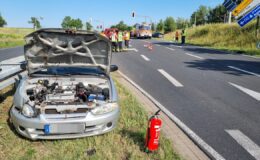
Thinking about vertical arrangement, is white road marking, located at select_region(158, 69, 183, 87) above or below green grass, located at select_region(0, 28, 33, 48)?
below

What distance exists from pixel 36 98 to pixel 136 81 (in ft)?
17.9

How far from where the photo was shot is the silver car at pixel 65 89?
4.17 m

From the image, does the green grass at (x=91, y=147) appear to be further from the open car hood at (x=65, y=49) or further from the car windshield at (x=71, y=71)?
the open car hood at (x=65, y=49)

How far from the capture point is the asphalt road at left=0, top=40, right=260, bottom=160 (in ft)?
15.7

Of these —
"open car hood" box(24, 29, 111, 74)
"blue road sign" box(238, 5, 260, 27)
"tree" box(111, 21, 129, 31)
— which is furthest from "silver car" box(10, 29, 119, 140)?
"tree" box(111, 21, 129, 31)

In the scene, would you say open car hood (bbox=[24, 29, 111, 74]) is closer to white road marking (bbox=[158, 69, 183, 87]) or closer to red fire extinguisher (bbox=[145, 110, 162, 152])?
red fire extinguisher (bbox=[145, 110, 162, 152])

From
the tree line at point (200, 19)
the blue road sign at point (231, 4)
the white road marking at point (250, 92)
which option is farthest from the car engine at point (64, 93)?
the tree line at point (200, 19)

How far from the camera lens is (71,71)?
18.5 ft

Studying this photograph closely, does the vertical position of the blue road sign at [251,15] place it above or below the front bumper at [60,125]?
above

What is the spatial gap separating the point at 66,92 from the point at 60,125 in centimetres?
103

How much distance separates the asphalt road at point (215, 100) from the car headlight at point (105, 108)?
177 cm

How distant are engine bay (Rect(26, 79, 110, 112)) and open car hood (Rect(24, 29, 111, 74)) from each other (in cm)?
39

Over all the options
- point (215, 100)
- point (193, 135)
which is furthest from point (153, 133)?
point (215, 100)

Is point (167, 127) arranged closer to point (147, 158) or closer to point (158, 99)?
point (147, 158)
